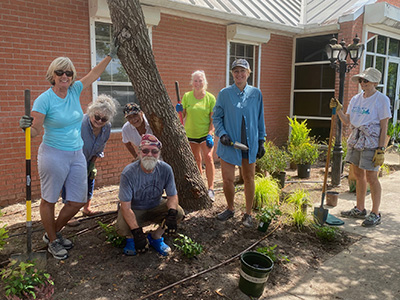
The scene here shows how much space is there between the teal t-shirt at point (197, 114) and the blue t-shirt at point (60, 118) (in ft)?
6.60

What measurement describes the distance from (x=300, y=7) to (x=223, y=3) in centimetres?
371

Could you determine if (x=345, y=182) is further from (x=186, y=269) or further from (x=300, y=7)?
(x=300, y=7)

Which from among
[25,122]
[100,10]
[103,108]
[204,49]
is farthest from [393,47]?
[25,122]

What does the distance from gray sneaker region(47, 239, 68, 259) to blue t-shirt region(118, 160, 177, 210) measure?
2.62 feet

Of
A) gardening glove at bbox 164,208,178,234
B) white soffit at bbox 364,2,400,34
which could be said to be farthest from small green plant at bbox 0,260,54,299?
white soffit at bbox 364,2,400,34

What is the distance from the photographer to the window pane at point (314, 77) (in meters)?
9.54

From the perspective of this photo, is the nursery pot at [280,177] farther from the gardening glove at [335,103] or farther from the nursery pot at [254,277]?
the nursery pot at [254,277]

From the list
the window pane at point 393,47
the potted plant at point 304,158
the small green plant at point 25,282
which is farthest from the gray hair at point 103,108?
the window pane at point 393,47

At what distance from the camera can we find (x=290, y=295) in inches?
115

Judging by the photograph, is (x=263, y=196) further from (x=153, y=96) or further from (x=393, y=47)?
(x=393, y=47)

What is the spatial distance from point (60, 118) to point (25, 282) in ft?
4.74

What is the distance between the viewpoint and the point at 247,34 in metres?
8.09

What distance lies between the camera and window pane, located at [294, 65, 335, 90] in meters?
9.54

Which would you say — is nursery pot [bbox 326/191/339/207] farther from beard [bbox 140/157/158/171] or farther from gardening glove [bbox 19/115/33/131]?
gardening glove [bbox 19/115/33/131]
